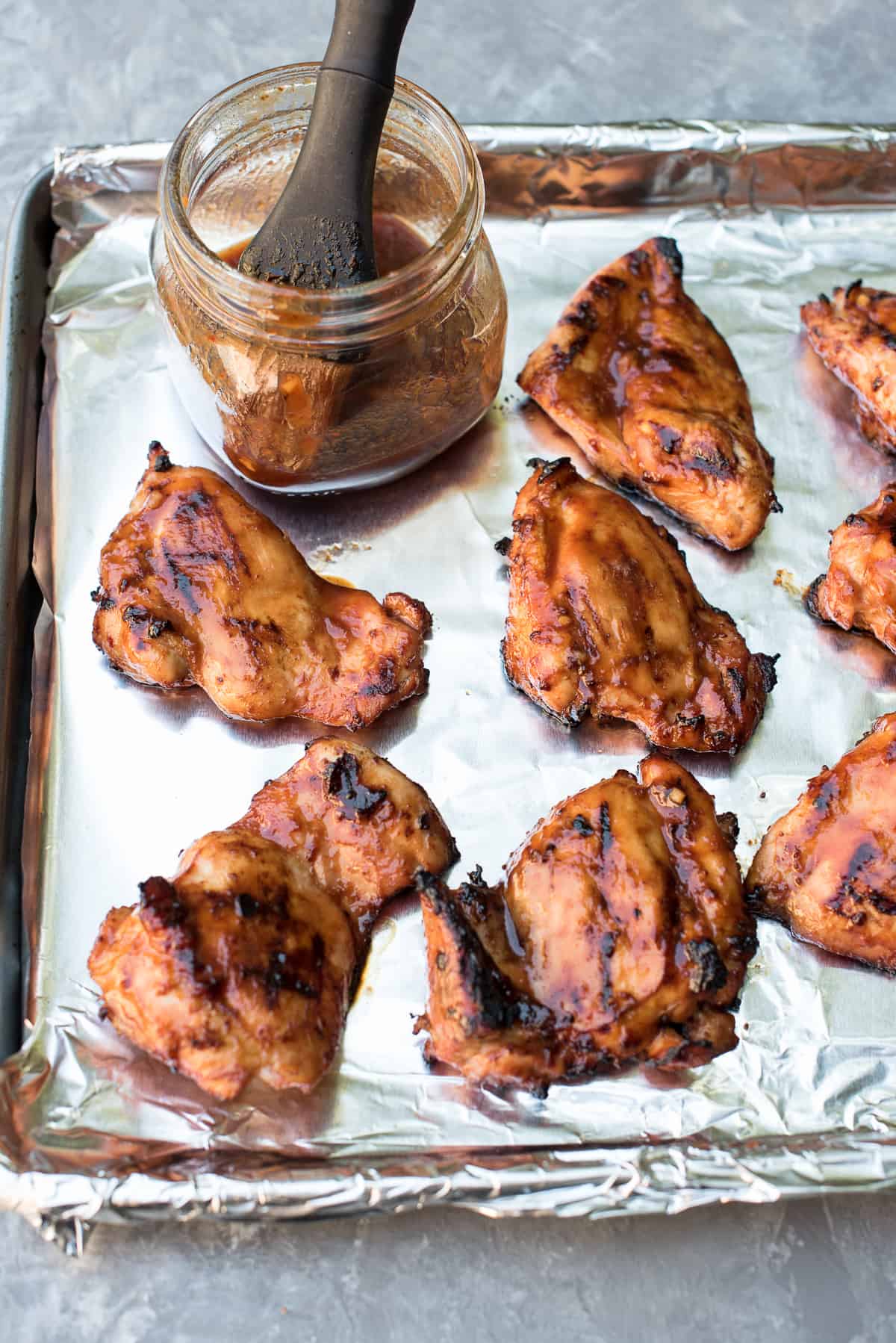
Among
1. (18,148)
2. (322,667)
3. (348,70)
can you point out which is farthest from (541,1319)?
(18,148)

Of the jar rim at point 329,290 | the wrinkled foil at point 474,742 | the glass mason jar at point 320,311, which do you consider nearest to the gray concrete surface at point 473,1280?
the wrinkled foil at point 474,742

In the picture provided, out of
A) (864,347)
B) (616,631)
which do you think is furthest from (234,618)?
(864,347)

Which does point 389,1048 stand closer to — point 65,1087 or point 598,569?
point 65,1087

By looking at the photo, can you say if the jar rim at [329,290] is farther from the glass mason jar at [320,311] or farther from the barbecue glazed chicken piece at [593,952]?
the barbecue glazed chicken piece at [593,952]

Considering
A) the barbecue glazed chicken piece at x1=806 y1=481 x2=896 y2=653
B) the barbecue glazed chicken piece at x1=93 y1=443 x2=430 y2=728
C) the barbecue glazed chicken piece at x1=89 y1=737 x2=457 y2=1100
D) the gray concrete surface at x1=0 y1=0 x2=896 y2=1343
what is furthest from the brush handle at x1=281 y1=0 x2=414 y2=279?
the gray concrete surface at x1=0 y1=0 x2=896 y2=1343

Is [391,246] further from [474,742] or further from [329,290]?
[474,742]

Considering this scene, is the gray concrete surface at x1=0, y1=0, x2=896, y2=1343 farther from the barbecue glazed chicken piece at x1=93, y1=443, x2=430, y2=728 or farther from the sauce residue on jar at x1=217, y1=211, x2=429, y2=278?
the sauce residue on jar at x1=217, y1=211, x2=429, y2=278
